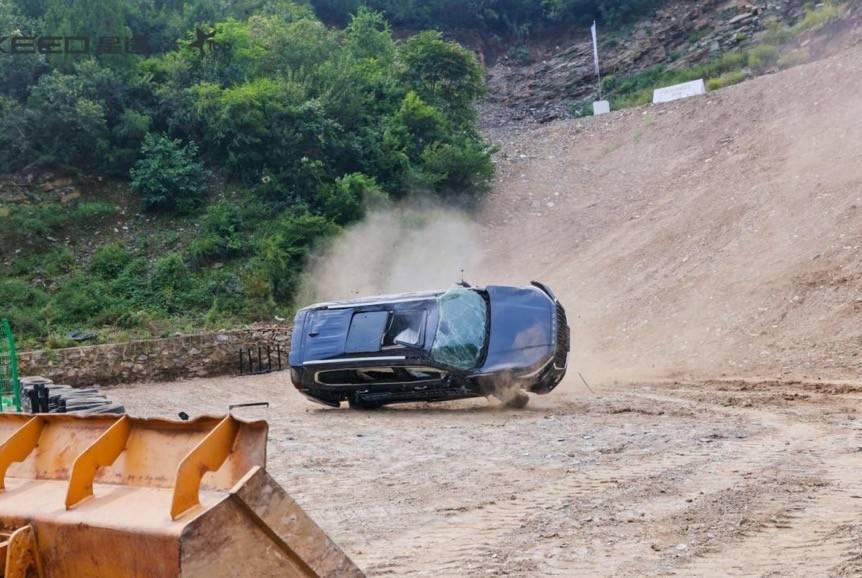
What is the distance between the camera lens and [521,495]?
8852mm

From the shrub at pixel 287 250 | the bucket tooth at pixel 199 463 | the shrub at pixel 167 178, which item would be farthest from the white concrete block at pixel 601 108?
the bucket tooth at pixel 199 463

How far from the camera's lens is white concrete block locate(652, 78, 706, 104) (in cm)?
4059

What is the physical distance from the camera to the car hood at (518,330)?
1530 cm

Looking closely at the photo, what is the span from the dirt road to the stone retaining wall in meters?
9.92

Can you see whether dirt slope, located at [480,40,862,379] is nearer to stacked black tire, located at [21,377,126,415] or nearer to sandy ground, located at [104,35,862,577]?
sandy ground, located at [104,35,862,577]

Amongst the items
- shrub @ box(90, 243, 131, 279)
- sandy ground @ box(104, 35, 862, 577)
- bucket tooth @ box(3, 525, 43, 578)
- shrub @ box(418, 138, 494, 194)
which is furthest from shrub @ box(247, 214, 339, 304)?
bucket tooth @ box(3, 525, 43, 578)

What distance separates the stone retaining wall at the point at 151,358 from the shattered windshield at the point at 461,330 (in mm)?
11821

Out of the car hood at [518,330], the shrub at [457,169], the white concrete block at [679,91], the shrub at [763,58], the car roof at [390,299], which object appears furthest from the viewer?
the shrub at [763,58]

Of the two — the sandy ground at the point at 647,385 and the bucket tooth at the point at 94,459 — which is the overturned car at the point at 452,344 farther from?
the bucket tooth at the point at 94,459

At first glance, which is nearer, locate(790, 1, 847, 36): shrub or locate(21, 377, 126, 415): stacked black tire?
locate(21, 377, 126, 415): stacked black tire

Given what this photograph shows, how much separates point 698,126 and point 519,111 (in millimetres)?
18986

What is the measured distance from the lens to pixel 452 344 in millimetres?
15328

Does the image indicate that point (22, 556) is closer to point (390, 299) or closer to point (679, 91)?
point (390, 299)

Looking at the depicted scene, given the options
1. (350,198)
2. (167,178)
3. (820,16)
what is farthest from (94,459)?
(820,16)
